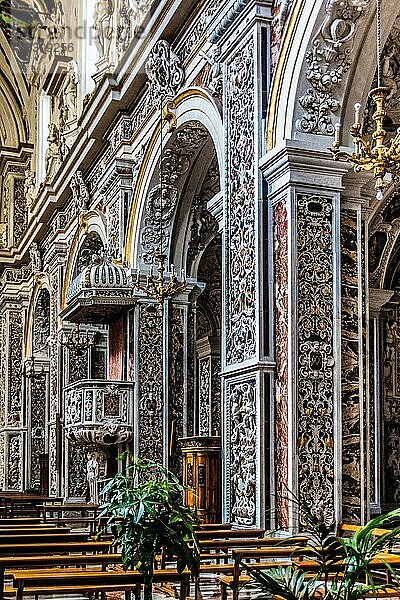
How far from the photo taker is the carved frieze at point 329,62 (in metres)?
9.10

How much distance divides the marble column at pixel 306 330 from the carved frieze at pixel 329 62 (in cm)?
36

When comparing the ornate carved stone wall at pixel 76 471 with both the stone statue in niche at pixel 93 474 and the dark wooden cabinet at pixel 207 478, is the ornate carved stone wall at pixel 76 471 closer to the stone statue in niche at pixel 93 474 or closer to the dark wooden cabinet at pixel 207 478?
the stone statue in niche at pixel 93 474

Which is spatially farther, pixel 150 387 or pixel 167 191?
pixel 150 387

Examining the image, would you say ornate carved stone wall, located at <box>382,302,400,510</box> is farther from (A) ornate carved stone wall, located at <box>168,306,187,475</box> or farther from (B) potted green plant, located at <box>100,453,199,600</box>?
(B) potted green plant, located at <box>100,453,199,600</box>

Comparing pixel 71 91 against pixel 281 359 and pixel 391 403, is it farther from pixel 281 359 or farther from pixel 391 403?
pixel 281 359

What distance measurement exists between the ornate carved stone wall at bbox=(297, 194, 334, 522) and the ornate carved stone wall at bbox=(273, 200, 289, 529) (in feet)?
0.51

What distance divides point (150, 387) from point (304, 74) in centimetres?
775

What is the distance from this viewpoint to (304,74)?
373 inches

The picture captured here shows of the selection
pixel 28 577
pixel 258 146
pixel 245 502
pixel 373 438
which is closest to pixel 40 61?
pixel 373 438

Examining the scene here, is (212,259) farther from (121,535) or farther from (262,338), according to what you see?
(121,535)

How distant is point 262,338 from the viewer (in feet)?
31.9

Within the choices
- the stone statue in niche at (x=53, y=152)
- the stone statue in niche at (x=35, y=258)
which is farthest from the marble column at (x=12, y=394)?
the stone statue in niche at (x=53, y=152)

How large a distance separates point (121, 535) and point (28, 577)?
3.23ft

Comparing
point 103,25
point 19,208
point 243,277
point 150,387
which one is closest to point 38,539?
point 243,277
